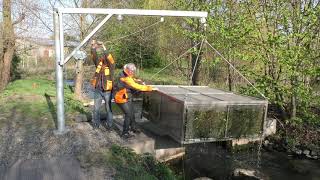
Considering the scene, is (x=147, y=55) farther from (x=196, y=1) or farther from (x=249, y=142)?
(x=249, y=142)

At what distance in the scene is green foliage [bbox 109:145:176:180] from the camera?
25.2 ft

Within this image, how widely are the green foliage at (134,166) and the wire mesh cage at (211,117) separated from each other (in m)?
0.99

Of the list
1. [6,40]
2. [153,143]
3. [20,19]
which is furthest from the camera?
[6,40]

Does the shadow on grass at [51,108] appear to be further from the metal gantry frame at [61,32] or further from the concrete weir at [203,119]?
the concrete weir at [203,119]

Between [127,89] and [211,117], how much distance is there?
2.18 metres

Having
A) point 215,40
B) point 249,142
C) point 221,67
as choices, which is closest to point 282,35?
point 215,40

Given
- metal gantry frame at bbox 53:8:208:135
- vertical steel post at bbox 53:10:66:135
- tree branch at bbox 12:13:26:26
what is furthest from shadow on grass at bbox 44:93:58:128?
tree branch at bbox 12:13:26:26

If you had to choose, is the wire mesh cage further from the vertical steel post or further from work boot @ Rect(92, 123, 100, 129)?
the vertical steel post

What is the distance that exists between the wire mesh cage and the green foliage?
0.99 metres

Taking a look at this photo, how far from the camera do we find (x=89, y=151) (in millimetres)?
8812

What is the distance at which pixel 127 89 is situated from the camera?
32.3 feet

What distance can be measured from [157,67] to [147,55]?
1.45 m

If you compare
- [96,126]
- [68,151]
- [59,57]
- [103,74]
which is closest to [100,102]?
[96,126]

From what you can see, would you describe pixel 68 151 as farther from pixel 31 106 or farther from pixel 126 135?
pixel 31 106
